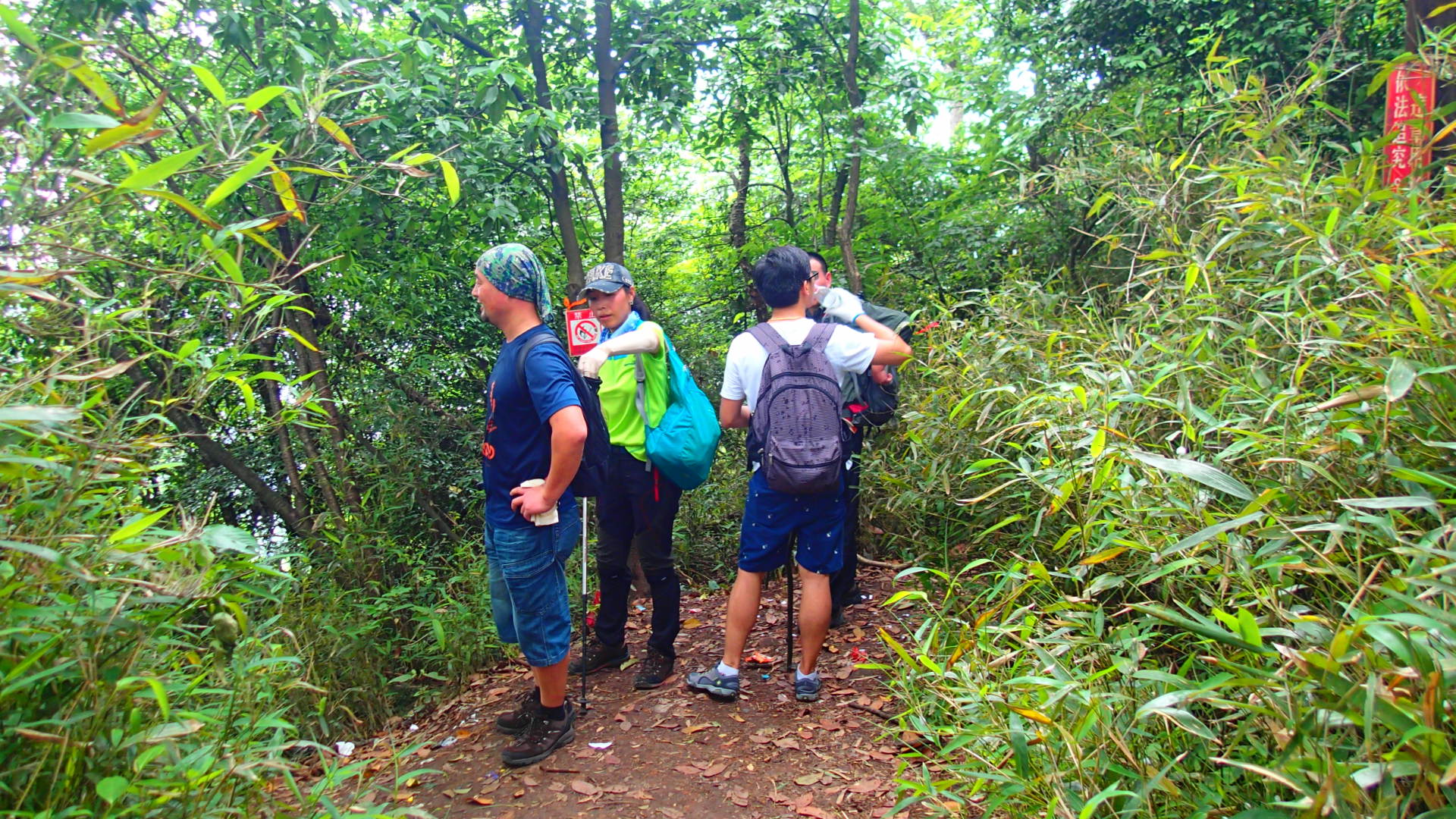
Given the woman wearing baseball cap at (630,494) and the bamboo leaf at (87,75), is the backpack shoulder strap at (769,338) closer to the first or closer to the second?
the woman wearing baseball cap at (630,494)

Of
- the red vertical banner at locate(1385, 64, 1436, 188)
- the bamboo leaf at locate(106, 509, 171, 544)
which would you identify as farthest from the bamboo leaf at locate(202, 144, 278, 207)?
the red vertical banner at locate(1385, 64, 1436, 188)

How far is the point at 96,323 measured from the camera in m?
1.93

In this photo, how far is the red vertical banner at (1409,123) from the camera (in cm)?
279

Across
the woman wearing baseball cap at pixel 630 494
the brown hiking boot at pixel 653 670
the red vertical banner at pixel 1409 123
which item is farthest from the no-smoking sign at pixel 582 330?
the red vertical banner at pixel 1409 123

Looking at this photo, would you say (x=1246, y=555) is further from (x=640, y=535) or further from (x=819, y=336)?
(x=640, y=535)

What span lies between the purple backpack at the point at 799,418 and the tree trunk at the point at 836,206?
418cm

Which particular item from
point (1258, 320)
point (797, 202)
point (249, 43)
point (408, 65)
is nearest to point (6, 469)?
point (408, 65)

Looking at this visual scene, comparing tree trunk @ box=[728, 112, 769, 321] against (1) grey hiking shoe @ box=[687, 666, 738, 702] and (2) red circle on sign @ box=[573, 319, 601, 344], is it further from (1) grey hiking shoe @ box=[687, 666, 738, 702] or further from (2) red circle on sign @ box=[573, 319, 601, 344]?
(1) grey hiking shoe @ box=[687, 666, 738, 702]

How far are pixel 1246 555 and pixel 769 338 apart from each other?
6.45 feet

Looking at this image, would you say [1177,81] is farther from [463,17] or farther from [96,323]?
[96,323]

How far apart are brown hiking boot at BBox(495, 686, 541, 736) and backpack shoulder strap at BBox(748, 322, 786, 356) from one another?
1.75 metres

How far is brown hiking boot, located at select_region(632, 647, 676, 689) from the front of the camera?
3945 mm

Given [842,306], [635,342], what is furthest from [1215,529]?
[842,306]

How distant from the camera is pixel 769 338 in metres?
3.48
